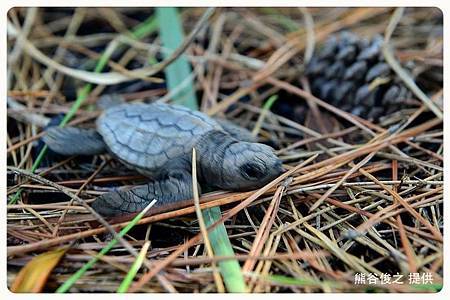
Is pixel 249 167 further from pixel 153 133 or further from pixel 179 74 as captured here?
pixel 179 74

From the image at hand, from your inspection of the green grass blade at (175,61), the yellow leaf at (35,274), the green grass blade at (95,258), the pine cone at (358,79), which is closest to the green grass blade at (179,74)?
the green grass blade at (175,61)

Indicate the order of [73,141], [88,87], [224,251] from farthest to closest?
[88,87] → [73,141] → [224,251]

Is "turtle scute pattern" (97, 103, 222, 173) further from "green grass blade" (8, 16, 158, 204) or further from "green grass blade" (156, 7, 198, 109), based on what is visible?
"green grass blade" (156, 7, 198, 109)

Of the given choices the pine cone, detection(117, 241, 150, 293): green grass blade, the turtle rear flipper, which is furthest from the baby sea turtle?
the pine cone

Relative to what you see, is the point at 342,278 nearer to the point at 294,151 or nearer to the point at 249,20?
the point at 294,151

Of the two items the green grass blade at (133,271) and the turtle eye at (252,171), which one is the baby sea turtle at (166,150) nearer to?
the turtle eye at (252,171)

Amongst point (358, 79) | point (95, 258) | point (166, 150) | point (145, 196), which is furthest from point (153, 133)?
point (358, 79)
